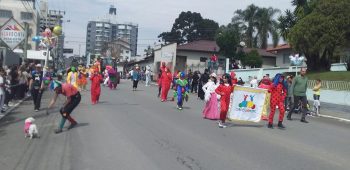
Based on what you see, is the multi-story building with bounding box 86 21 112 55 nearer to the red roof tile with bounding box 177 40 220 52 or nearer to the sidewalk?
the red roof tile with bounding box 177 40 220 52

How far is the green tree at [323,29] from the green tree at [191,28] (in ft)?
226

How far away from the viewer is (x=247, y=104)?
16531mm

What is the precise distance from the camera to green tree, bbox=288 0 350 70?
35.8 m

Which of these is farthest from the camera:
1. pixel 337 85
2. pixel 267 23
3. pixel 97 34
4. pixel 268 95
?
pixel 97 34

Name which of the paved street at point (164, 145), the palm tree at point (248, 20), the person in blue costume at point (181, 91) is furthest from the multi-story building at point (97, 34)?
the paved street at point (164, 145)

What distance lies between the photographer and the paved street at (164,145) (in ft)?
30.7

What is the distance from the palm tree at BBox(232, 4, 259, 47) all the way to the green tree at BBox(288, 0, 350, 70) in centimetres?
3390

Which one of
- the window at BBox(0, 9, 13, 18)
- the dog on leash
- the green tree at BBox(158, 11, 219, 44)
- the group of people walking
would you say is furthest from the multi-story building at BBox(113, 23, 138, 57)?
the dog on leash

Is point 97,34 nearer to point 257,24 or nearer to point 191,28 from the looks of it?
point 191,28

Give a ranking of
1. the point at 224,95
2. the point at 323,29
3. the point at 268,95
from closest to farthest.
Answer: the point at 224,95, the point at 268,95, the point at 323,29

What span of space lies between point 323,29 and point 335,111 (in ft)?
35.2

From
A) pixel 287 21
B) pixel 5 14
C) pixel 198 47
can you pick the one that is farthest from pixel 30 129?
pixel 5 14

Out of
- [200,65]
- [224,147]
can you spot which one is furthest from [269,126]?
[200,65]

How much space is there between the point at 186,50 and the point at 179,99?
44.4m
